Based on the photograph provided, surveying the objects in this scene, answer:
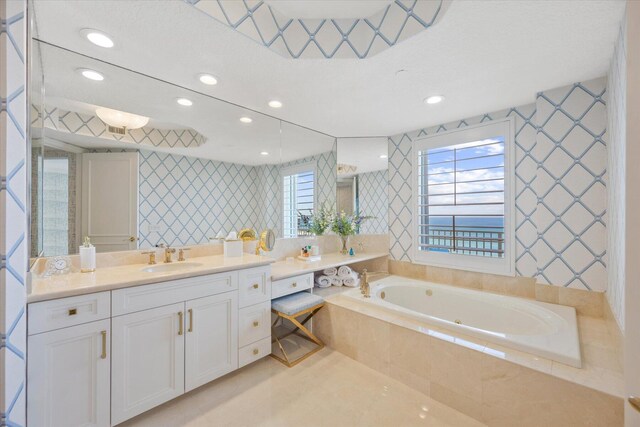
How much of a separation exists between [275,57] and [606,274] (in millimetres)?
2863

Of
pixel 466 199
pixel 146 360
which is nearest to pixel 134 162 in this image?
pixel 146 360

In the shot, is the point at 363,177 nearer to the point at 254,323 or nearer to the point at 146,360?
the point at 254,323

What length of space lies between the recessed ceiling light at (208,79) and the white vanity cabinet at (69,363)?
153cm

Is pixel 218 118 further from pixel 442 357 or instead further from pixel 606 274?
pixel 606 274

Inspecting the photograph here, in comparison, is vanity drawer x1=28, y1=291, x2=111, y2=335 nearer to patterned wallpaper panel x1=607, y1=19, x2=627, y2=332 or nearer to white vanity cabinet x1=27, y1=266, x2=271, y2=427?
white vanity cabinet x1=27, y1=266, x2=271, y2=427

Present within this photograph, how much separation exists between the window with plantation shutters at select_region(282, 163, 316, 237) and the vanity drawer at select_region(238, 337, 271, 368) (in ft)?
3.86

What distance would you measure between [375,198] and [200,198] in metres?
2.11

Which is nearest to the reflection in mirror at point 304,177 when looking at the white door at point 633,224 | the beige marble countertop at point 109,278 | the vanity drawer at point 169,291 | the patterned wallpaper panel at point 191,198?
the patterned wallpaper panel at point 191,198

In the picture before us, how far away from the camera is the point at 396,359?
2012 mm

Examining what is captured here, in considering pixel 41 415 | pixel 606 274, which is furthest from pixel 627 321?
pixel 41 415

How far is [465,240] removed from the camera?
2779 mm

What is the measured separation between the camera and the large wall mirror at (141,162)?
1604mm

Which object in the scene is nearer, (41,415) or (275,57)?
(41,415)

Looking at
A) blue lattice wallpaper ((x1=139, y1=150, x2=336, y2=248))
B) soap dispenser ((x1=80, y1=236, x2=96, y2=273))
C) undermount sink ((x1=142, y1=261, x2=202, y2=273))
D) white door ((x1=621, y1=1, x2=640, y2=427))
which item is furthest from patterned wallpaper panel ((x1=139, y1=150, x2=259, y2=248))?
white door ((x1=621, y1=1, x2=640, y2=427))
